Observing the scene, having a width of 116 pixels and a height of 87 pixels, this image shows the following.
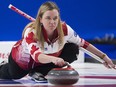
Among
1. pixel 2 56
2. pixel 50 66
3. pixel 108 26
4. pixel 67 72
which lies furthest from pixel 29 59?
pixel 108 26

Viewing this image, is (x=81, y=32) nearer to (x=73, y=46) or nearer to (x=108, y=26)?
(x=108, y=26)

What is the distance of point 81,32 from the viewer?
419cm

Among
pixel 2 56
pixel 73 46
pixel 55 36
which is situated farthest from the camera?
pixel 2 56

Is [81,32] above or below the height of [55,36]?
above

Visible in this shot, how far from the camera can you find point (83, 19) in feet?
13.8

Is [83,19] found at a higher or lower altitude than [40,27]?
higher

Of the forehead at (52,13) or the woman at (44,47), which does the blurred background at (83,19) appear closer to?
the woman at (44,47)

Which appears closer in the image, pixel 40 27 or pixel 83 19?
pixel 40 27

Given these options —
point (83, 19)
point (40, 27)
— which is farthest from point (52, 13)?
point (83, 19)

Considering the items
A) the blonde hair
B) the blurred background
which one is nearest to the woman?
the blonde hair

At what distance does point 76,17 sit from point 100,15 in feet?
0.93

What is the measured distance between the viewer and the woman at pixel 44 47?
1.87 meters

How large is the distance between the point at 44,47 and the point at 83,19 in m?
2.28

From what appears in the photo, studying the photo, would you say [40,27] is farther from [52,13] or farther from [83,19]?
[83,19]
